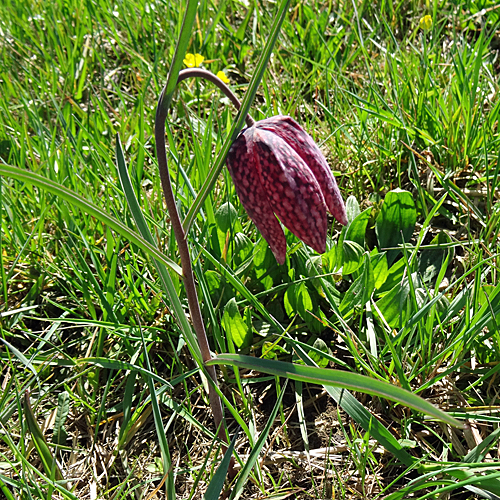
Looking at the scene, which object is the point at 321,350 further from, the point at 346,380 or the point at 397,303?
the point at 346,380

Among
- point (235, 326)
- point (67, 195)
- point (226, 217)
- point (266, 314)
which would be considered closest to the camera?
point (67, 195)

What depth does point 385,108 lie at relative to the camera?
154 cm

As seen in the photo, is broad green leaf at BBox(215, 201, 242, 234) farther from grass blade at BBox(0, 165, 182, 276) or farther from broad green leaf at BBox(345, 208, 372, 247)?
grass blade at BBox(0, 165, 182, 276)

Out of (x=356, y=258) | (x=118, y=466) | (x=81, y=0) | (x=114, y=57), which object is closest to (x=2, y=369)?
(x=118, y=466)

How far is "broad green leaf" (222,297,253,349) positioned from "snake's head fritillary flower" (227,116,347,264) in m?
0.36

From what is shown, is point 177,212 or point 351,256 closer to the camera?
point 177,212

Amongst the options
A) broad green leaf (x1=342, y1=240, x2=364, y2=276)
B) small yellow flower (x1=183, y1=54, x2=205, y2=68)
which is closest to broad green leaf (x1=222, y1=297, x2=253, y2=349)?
broad green leaf (x1=342, y1=240, x2=364, y2=276)

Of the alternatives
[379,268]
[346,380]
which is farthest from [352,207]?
[346,380]

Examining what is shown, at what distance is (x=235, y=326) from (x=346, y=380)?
0.54 m

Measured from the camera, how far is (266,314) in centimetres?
108

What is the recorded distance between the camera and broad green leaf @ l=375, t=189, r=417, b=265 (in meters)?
1.37

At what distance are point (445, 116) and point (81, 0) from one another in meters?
1.57

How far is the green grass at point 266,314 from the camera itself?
1.02 meters

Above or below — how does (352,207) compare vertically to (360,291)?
above
